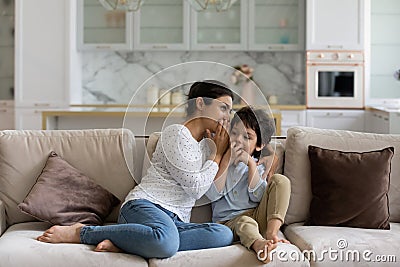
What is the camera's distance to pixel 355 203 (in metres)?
2.75

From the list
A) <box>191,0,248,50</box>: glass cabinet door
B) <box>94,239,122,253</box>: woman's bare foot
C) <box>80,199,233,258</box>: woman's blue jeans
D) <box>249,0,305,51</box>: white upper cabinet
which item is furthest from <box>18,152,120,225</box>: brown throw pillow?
<box>249,0,305,51</box>: white upper cabinet

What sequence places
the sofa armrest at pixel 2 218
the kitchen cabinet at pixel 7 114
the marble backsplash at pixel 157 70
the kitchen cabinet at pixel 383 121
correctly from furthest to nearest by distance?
1. the marble backsplash at pixel 157 70
2. the kitchen cabinet at pixel 7 114
3. the kitchen cabinet at pixel 383 121
4. the sofa armrest at pixel 2 218

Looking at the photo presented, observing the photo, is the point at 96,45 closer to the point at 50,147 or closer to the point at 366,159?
the point at 50,147

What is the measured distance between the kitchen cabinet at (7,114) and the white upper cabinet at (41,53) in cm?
22

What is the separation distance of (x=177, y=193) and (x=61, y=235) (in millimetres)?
509

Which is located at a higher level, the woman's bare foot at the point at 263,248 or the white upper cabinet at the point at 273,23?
the white upper cabinet at the point at 273,23

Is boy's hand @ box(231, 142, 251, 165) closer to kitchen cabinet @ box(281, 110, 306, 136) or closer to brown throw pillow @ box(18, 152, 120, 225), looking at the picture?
brown throw pillow @ box(18, 152, 120, 225)

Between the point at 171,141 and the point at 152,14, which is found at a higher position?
the point at 152,14

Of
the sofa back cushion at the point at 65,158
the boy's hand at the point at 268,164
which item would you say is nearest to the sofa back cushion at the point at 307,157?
the boy's hand at the point at 268,164

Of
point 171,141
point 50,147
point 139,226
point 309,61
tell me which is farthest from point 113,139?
point 309,61

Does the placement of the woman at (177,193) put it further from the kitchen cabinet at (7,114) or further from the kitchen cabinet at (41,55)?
the kitchen cabinet at (7,114)

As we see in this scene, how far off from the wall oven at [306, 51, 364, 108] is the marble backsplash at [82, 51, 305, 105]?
412 millimetres

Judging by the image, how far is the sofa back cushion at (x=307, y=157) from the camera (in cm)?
289

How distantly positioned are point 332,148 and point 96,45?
3.81 metres
